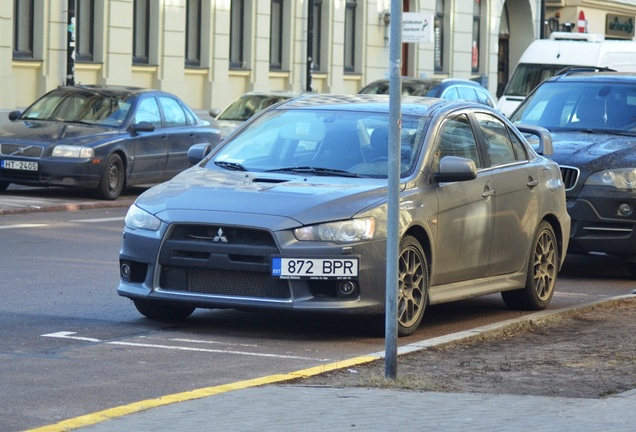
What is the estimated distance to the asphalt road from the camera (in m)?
7.91

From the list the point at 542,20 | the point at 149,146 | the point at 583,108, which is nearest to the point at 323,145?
the point at 583,108

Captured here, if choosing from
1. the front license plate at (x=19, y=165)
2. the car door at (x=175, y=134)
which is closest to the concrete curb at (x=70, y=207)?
the front license plate at (x=19, y=165)

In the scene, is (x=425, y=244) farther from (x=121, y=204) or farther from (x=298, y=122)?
(x=121, y=204)

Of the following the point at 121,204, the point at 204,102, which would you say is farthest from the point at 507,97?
the point at 121,204

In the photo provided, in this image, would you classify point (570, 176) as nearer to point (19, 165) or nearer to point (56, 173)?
point (56, 173)

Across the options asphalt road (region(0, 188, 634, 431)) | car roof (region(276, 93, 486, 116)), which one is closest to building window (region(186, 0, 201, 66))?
asphalt road (region(0, 188, 634, 431))

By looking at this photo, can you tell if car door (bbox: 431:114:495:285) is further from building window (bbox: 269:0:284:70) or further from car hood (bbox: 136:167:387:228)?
building window (bbox: 269:0:284:70)

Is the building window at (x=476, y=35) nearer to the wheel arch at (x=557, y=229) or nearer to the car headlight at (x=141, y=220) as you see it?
the wheel arch at (x=557, y=229)

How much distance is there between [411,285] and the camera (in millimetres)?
10141

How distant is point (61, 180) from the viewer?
20625 millimetres

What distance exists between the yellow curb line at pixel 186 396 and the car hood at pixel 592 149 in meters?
5.69

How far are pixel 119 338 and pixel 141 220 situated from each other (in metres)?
0.85

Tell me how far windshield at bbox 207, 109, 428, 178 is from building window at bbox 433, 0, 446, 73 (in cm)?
3486

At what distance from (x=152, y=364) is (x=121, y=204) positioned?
12719 millimetres
